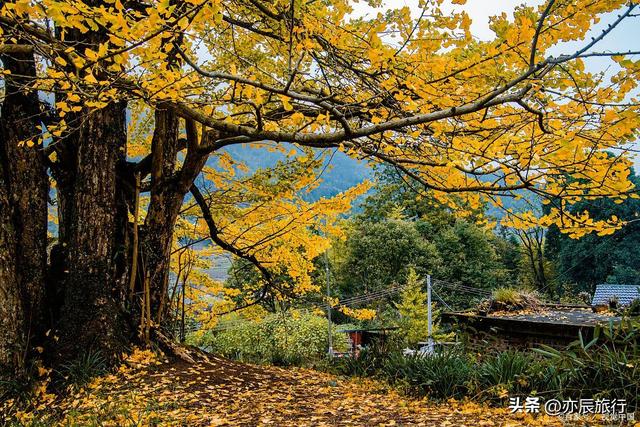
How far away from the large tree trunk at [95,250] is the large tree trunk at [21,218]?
0.31 m

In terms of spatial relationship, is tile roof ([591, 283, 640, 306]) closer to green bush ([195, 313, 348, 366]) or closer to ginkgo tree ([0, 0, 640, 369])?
green bush ([195, 313, 348, 366])

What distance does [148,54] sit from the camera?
8.28ft

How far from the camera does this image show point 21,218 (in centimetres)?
469

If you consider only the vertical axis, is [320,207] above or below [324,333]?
above

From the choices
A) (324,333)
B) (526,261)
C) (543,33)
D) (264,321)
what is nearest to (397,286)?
(324,333)

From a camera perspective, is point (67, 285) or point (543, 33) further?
point (67, 285)

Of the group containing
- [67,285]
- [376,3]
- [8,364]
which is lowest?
[8,364]

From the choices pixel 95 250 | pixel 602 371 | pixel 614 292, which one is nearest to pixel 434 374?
pixel 602 371

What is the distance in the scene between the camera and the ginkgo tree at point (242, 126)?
2562 mm

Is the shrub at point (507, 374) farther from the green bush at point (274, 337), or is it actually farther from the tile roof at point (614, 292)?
the tile roof at point (614, 292)

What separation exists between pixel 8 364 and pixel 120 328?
1.01 metres

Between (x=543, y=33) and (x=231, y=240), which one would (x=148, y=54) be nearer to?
(x=543, y=33)

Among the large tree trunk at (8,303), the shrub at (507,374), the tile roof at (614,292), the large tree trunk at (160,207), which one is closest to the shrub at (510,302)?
the shrub at (507,374)

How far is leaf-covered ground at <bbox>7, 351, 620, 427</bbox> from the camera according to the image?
Result: 141 inches
